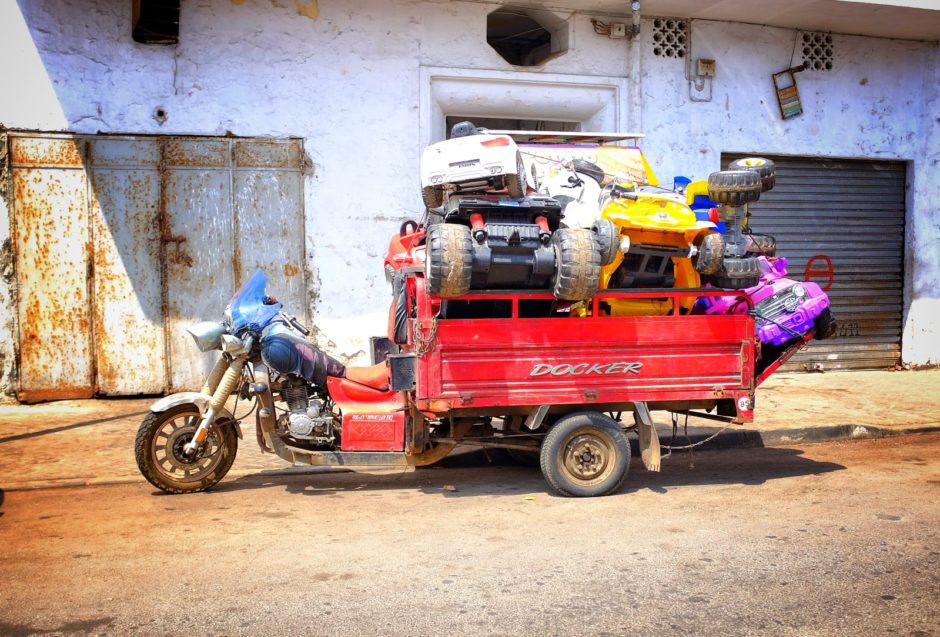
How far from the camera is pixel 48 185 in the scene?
9305 mm

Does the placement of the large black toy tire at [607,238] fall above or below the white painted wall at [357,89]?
below

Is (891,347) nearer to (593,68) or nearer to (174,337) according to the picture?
(593,68)

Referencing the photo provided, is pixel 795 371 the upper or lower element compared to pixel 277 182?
lower

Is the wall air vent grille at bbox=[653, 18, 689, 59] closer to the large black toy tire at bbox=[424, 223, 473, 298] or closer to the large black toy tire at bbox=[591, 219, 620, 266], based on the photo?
the large black toy tire at bbox=[591, 219, 620, 266]

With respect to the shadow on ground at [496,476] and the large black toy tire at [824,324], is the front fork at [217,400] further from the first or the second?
the large black toy tire at [824,324]

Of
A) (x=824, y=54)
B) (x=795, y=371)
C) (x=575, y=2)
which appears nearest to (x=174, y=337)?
(x=575, y=2)

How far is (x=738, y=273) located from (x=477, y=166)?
1842 millimetres

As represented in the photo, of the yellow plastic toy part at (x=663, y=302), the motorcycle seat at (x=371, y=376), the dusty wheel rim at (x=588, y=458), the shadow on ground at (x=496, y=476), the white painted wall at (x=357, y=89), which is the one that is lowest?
the shadow on ground at (x=496, y=476)

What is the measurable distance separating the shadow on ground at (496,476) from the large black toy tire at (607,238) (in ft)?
5.39

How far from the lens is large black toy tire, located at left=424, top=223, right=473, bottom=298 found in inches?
207

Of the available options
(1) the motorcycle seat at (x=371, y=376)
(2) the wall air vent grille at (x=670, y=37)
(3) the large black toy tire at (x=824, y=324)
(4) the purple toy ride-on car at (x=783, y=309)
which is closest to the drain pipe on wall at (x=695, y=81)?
(2) the wall air vent grille at (x=670, y=37)

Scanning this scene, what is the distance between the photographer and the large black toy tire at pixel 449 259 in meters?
5.26

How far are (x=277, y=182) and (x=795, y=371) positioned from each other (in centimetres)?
689

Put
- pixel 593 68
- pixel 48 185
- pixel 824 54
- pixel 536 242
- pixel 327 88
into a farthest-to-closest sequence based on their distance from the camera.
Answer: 1. pixel 824 54
2. pixel 593 68
3. pixel 327 88
4. pixel 48 185
5. pixel 536 242
